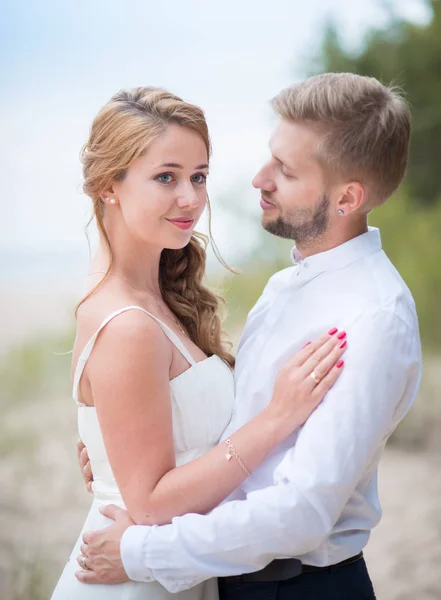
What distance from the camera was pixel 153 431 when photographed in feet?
5.36

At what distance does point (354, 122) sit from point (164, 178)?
421 millimetres

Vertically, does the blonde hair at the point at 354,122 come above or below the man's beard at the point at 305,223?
above

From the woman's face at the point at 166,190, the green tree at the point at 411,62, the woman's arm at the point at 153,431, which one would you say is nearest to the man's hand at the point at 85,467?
the woman's arm at the point at 153,431

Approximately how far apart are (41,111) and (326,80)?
12.2 feet

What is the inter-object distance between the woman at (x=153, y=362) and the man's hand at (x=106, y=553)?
31 millimetres

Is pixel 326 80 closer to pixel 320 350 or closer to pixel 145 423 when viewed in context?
pixel 320 350

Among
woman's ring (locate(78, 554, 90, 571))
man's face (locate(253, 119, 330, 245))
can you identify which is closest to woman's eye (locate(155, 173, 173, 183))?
man's face (locate(253, 119, 330, 245))

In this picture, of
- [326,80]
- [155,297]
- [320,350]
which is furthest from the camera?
[155,297]

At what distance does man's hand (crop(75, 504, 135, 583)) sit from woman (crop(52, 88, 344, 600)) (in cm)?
3

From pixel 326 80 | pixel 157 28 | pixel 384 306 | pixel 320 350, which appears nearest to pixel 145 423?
pixel 320 350

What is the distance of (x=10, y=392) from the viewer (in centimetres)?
511

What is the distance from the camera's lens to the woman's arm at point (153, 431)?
5.25 feet

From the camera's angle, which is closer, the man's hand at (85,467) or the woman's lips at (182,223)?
the woman's lips at (182,223)

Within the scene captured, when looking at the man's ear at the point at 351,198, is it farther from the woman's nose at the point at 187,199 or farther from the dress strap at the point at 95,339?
the dress strap at the point at 95,339
